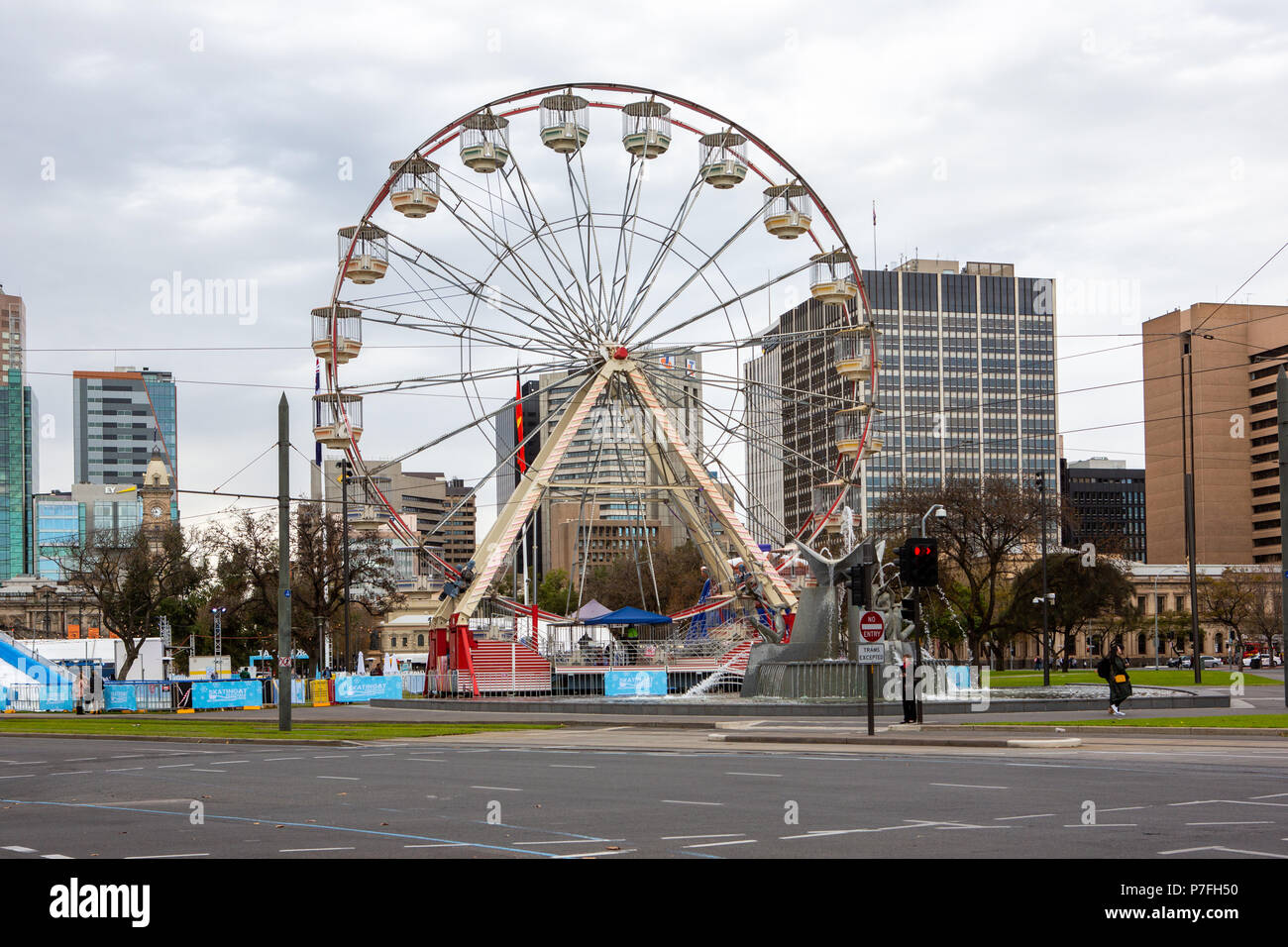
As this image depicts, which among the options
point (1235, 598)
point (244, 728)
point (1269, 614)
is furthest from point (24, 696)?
point (1269, 614)

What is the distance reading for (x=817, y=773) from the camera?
20.8m

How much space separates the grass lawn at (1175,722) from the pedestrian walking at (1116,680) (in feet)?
3.93

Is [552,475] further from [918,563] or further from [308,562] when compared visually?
[308,562]

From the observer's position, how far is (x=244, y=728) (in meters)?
37.9

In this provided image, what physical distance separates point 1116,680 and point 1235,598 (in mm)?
95058

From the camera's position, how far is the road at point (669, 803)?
12820 millimetres

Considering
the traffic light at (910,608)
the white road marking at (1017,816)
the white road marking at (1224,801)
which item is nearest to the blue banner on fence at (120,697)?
the traffic light at (910,608)

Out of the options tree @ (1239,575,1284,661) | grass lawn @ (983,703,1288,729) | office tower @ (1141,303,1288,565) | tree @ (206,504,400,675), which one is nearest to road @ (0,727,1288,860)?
grass lawn @ (983,703,1288,729)

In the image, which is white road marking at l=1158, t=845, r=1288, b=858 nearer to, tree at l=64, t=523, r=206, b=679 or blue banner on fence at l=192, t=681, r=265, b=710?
blue banner on fence at l=192, t=681, r=265, b=710

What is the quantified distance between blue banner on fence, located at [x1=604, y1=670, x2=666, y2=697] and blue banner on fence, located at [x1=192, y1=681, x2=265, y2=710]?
13.8 metres

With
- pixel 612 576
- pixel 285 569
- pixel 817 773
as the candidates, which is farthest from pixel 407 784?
pixel 612 576

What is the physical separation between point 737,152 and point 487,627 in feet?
72.4

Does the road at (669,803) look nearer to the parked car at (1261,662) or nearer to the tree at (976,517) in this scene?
the tree at (976,517)
